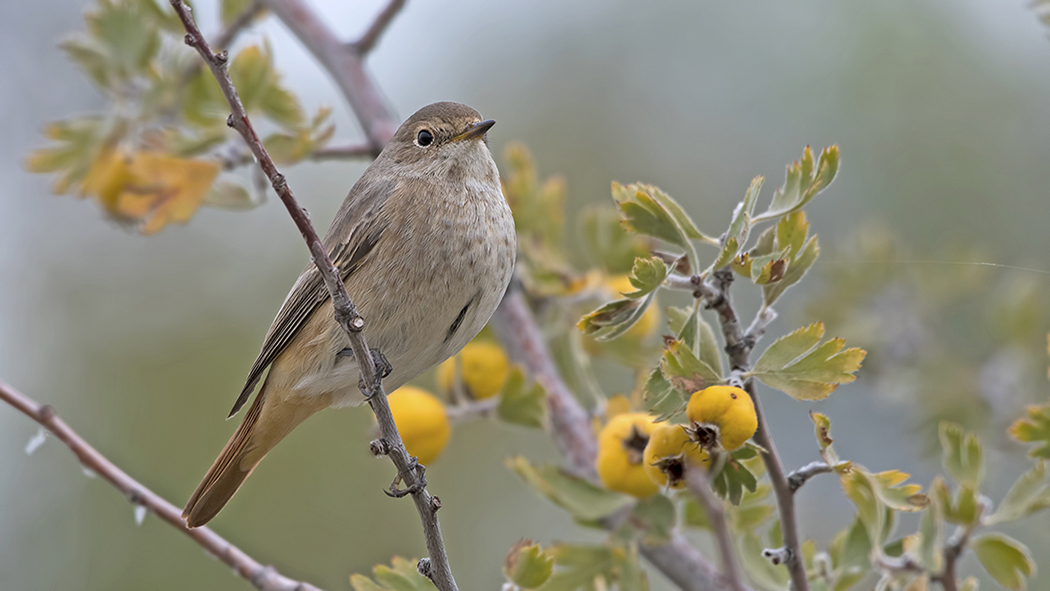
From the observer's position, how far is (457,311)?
8.48 feet

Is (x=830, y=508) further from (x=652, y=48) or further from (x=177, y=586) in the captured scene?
(x=652, y=48)

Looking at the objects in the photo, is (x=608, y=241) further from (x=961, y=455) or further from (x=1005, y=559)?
(x=1005, y=559)

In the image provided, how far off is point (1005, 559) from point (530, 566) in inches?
45.1

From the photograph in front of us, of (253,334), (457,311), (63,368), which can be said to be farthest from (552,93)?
(457,311)

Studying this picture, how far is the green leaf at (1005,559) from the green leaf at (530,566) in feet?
3.43

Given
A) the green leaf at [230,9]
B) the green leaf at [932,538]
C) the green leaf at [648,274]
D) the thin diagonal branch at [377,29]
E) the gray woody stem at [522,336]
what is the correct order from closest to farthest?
the green leaf at [648,274] → the green leaf at [932,538] → the gray woody stem at [522,336] → the thin diagonal branch at [377,29] → the green leaf at [230,9]

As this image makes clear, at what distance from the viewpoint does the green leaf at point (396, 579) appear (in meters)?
2.00

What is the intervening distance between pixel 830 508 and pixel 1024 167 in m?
2.31

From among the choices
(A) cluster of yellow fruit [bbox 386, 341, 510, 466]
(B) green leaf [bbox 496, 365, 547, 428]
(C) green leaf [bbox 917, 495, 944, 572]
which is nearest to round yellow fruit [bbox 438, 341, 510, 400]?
(A) cluster of yellow fruit [bbox 386, 341, 510, 466]

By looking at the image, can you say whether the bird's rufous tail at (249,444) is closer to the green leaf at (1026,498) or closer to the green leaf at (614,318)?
the green leaf at (614,318)

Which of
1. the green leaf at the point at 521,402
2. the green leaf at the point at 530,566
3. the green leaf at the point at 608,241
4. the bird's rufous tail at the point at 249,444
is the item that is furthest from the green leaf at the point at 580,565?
the green leaf at the point at 608,241

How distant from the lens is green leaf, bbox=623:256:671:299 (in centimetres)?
184

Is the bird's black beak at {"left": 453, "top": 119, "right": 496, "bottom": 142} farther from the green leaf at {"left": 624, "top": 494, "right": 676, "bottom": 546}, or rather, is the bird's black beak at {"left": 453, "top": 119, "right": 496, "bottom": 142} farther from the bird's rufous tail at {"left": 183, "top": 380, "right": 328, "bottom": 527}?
→ the green leaf at {"left": 624, "top": 494, "right": 676, "bottom": 546}

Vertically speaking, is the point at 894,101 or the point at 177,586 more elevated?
the point at 894,101
